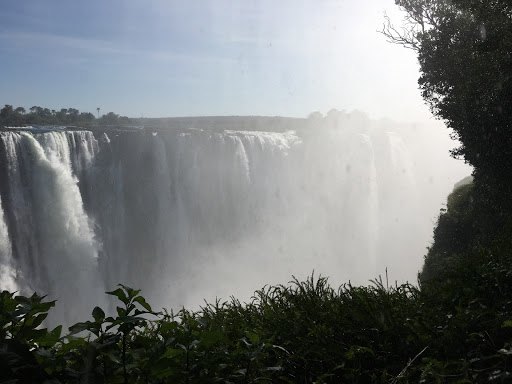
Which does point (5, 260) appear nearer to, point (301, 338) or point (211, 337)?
point (301, 338)

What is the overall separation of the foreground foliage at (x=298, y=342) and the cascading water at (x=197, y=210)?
24.5m

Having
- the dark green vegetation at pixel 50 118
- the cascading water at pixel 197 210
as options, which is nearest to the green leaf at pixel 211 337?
the cascading water at pixel 197 210

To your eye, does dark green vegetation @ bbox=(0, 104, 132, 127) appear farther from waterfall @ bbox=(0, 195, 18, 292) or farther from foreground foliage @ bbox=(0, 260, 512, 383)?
foreground foliage @ bbox=(0, 260, 512, 383)

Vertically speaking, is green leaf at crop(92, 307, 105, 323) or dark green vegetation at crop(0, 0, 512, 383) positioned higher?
green leaf at crop(92, 307, 105, 323)

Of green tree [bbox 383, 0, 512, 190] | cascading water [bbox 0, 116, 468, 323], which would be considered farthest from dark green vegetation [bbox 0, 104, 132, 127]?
green tree [bbox 383, 0, 512, 190]

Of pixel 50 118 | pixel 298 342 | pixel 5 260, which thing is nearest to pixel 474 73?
pixel 298 342

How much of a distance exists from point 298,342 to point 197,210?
33024 millimetres

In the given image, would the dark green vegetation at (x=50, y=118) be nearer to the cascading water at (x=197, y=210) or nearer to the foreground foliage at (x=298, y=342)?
the cascading water at (x=197, y=210)

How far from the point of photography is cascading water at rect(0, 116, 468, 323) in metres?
26.2

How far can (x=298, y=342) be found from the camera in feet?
9.27

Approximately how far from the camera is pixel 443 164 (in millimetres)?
54688

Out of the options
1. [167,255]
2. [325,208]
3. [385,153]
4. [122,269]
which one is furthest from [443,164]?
[122,269]

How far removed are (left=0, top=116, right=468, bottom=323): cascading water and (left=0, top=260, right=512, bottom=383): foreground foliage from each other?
24.5 meters

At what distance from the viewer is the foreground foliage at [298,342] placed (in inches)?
65.2
